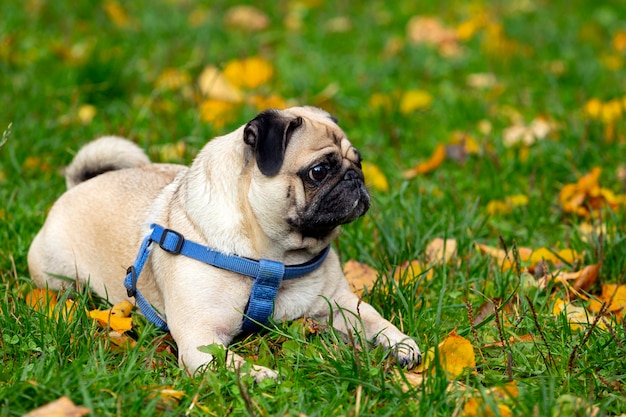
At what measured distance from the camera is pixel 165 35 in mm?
7727

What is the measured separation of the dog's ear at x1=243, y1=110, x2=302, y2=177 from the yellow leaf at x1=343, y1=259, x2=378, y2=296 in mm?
954

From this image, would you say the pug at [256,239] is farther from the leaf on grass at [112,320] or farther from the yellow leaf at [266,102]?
the yellow leaf at [266,102]

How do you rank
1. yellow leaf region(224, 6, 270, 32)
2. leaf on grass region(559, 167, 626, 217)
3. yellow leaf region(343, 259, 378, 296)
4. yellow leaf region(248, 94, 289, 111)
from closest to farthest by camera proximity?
1. yellow leaf region(343, 259, 378, 296)
2. leaf on grass region(559, 167, 626, 217)
3. yellow leaf region(248, 94, 289, 111)
4. yellow leaf region(224, 6, 270, 32)

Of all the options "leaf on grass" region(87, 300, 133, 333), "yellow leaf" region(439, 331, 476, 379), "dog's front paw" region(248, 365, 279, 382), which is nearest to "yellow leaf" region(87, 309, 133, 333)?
"leaf on grass" region(87, 300, 133, 333)

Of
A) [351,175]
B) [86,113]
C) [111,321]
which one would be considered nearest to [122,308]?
[111,321]

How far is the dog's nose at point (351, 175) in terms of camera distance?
3615 millimetres

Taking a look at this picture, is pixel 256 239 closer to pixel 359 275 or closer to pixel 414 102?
pixel 359 275

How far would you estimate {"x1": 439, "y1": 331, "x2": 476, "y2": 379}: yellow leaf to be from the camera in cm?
329

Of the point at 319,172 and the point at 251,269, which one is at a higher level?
the point at 319,172

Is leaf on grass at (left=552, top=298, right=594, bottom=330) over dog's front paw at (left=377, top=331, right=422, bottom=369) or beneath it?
beneath

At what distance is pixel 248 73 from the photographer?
682cm

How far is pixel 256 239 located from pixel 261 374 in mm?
648

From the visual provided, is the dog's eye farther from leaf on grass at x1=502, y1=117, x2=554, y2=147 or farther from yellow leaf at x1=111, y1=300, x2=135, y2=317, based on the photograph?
leaf on grass at x1=502, y1=117, x2=554, y2=147

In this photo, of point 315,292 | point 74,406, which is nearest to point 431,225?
point 315,292
